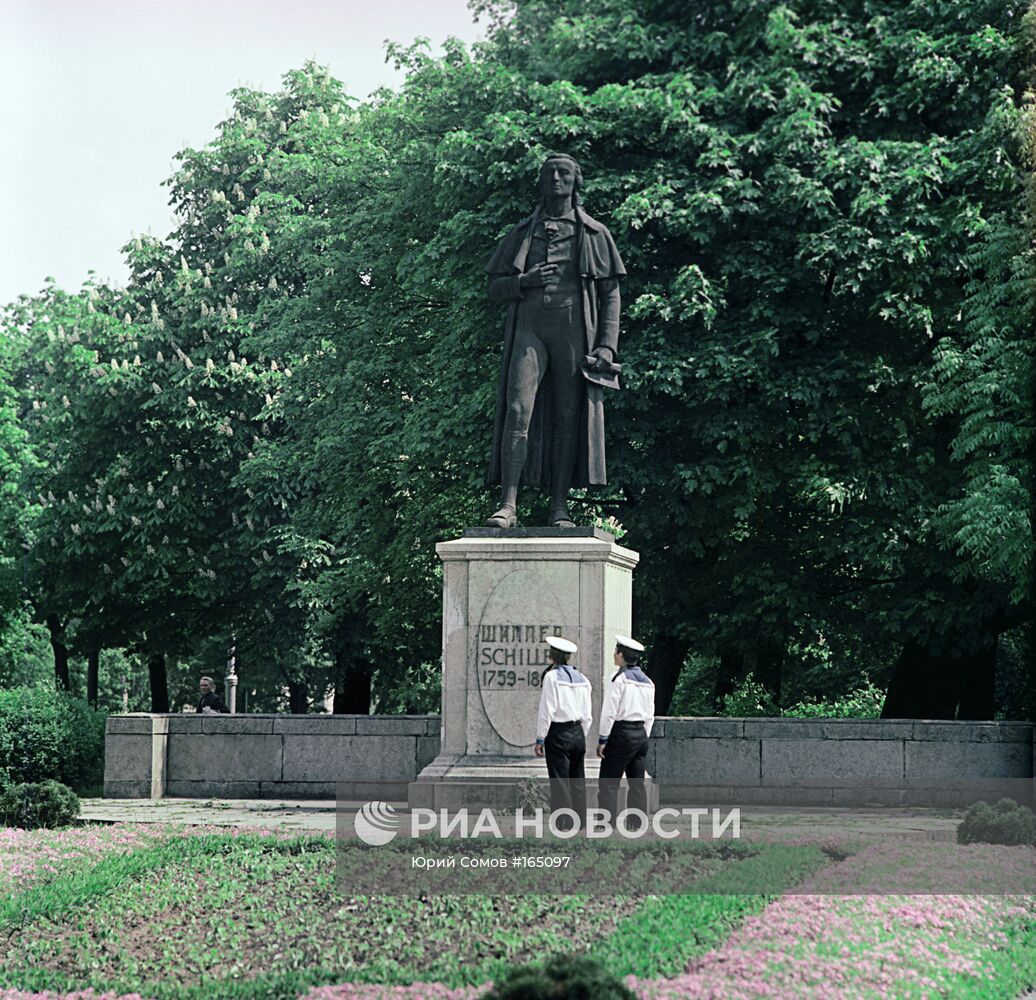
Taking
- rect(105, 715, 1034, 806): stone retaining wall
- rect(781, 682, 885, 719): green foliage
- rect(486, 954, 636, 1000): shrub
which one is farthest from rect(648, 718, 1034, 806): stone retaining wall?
rect(486, 954, 636, 1000): shrub

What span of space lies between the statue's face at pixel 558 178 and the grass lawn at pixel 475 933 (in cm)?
649

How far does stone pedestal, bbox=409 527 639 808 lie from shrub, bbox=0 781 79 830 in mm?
3515

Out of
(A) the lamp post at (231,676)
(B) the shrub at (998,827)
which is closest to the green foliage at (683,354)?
(A) the lamp post at (231,676)

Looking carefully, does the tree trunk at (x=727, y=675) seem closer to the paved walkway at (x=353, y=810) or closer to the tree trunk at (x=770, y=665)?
the tree trunk at (x=770, y=665)

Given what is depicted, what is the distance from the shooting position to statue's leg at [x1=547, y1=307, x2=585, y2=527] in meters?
14.8

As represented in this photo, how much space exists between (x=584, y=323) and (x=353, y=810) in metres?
5.41

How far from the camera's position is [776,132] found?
76.9ft

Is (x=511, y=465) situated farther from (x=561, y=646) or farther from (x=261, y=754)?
(x=261, y=754)

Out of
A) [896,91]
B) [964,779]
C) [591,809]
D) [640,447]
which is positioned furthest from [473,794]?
[896,91]

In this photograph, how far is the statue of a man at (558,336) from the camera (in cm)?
1477

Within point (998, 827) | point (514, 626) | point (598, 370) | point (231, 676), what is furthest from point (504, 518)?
point (231, 676)

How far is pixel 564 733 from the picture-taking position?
491 inches

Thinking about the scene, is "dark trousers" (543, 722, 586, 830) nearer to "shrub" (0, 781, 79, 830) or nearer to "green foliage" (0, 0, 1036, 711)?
"shrub" (0, 781, 79, 830)

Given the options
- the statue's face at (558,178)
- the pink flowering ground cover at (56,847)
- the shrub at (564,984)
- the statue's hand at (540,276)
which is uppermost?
the statue's face at (558,178)
